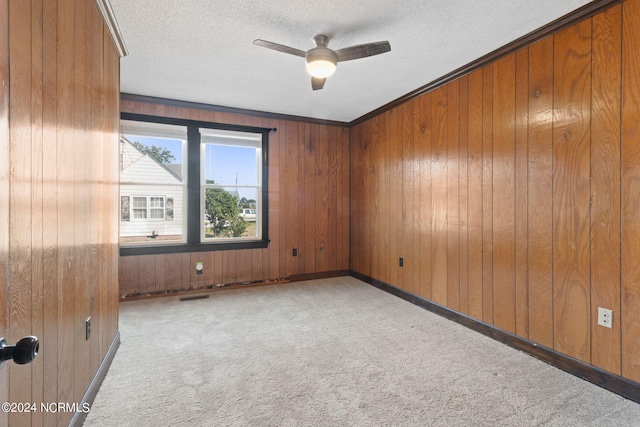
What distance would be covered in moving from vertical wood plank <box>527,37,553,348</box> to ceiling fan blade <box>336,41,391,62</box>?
120 cm

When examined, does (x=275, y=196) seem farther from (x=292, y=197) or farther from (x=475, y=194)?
(x=475, y=194)

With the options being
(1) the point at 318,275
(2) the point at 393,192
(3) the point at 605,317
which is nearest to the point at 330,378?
(3) the point at 605,317

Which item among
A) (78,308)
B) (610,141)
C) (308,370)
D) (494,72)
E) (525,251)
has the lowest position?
(308,370)

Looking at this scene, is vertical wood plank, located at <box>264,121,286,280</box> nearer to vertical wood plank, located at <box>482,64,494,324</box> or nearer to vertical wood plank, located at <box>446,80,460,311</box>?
vertical wood plank, located at <box>446,80,460,311</box>

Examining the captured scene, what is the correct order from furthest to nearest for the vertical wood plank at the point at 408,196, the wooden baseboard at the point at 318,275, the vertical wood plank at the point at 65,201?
the wooden baseboard at the point at 318,275 → the vertical wood plank at the point at 408,196 → the vertical wood plank at the point at 65,201

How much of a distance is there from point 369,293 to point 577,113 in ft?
9.19

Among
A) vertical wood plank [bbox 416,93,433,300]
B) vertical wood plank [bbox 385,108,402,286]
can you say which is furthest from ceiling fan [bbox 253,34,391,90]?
vertical wood plank [bbox 385,108,402,286]

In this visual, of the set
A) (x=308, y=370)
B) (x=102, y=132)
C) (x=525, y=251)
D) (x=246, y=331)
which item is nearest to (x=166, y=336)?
(x=246, y=331)

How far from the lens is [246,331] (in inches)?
108

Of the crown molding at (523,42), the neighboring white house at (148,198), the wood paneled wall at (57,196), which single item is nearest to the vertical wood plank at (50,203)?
the wood paneled wall at (57,196)

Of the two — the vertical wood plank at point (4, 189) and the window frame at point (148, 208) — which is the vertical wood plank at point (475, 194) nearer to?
the vertical wood plank at point (4, 189)

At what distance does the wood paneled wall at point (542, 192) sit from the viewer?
1.84 m

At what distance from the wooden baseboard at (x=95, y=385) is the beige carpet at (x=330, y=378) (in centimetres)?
4

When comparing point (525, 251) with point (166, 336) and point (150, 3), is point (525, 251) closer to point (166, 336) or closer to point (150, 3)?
point (166, 336)
